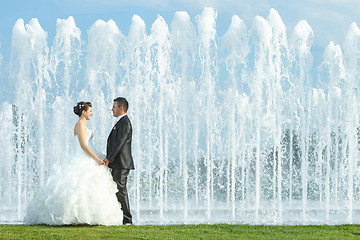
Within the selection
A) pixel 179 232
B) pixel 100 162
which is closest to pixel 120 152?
pixel 100 162

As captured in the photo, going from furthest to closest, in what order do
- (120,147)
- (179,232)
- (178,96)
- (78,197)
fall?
(178,96) < (120,147) < (78,197) < (179,232)

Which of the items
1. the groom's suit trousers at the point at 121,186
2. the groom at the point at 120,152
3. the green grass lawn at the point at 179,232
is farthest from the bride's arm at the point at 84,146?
the green grass lawn at the point at 179,232

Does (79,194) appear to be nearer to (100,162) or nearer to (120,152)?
→ (100,162)

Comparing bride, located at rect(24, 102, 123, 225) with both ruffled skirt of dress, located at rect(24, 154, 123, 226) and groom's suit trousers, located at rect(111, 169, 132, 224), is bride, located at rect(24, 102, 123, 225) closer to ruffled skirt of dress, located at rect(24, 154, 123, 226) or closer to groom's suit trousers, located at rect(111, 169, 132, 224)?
ruffled skirt of dress, located at rect(24, 154, 123, 226)

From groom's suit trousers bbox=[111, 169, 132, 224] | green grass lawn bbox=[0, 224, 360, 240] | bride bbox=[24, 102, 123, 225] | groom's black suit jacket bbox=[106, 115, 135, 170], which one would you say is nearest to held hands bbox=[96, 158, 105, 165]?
bride bbox=[24, 102, 123, 225]

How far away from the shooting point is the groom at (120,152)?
26.4 ft

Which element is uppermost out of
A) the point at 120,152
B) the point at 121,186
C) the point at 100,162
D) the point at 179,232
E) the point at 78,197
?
the point at 120,152

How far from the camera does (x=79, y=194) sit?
7.70m

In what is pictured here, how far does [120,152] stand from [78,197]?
0.88 meters

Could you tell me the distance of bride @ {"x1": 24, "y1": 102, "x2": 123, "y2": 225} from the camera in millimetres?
7711

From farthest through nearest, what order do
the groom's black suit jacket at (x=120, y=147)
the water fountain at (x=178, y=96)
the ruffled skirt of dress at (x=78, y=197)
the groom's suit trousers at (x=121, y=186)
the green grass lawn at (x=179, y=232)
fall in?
the water fountain at (x=178, y=96) → the groom's suit trousers at (x=121, y=186) → the groom's black suit jacket at (x=120, y=147) → the ruffled skirt of dress at (x=78, y=197) → the green grass lawn at (x=179, y=232)

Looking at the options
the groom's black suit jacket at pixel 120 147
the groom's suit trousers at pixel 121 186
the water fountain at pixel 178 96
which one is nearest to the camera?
the groom's black suit jacket at pixel 120 147

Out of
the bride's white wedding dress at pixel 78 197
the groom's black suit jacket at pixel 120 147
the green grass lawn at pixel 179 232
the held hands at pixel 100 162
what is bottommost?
the green grass lawn at pixel 179 232

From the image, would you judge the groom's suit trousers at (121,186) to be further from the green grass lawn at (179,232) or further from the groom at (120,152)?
the green grass lawn at (179,232)
